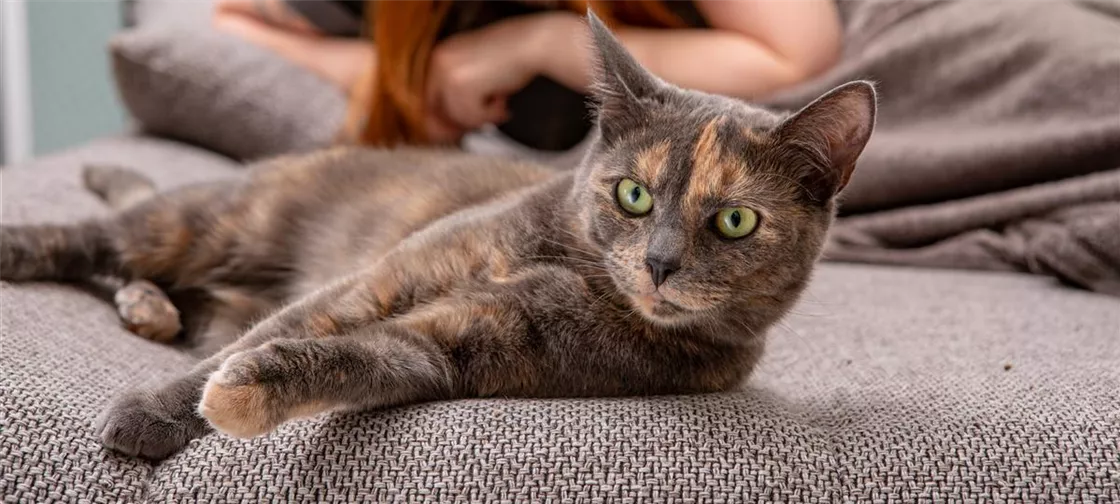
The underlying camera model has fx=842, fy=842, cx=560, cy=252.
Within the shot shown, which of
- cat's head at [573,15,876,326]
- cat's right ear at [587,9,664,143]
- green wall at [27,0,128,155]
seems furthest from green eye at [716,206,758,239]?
green wall at [27,0,128,155]

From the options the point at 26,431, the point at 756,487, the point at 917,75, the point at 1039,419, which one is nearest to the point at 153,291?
the point at 26,431

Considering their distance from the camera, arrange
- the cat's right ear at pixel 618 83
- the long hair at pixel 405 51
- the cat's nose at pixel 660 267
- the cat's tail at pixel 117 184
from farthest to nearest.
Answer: the long hair at pixel 405 51, the cat's tail at pixel 117 184, the cat's right ear at pixel 618 83, the cat's nose at pixel 660 267

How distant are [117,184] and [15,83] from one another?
5.34 ft

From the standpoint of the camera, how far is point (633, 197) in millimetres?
986

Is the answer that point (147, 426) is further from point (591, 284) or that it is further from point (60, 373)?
point (591, 284)

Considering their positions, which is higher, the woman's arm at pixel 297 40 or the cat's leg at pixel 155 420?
the cat's leg at pixel 155 420

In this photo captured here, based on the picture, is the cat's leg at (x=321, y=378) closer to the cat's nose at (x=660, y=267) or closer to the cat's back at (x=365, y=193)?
the cat's nose at (x=660, y=267)

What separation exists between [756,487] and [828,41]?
4.07 ft

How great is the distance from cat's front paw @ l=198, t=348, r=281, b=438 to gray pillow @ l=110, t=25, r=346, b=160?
1.29 meters

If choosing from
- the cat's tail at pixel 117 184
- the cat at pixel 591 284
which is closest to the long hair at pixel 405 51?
the cat's tail at pixel 117 184

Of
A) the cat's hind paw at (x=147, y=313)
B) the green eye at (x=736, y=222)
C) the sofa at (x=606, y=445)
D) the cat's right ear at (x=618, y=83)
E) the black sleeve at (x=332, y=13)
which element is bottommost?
the cat's hind paw at (x=147, y=313)

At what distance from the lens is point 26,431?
2.59ft

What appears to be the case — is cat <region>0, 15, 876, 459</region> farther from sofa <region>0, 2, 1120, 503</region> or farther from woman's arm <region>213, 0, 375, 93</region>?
woman's arm <region>213, 0, 375, 93</region>

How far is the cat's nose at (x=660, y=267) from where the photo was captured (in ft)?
2.95
